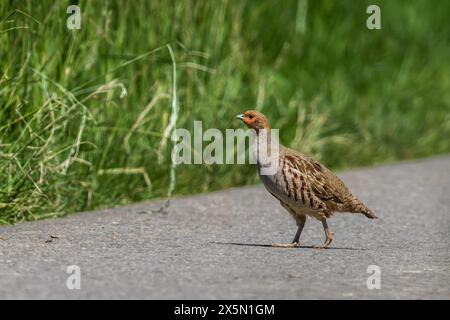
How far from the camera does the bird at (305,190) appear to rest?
7.86 m

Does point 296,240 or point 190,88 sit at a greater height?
point 190,88

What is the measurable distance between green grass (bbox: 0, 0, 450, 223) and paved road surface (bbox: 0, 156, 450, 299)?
1.08ft

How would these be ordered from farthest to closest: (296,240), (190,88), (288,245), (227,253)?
(190,88), (296,240), (288,245), (227,253)

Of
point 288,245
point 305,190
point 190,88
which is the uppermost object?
point 190,88

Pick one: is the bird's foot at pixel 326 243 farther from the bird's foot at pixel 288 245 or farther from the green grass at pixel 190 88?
the green grass at pixel 190 88

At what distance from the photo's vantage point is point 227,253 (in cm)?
748

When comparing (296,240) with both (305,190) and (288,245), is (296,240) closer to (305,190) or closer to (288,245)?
(288,245)

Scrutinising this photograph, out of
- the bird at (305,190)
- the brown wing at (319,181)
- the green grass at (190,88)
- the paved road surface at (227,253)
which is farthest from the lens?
the green grass at (190,88)

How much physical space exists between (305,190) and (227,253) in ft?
2.46

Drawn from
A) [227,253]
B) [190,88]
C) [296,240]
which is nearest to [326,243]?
[296,240]

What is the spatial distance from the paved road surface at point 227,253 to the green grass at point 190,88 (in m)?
0.33

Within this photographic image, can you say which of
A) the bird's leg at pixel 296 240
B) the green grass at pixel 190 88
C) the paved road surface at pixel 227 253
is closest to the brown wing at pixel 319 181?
the bird's leg at pixel 296 240

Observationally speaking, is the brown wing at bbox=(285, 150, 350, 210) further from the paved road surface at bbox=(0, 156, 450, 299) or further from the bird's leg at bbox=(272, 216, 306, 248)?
the paved road surface at bbox=(0, 156, 450, 299)
